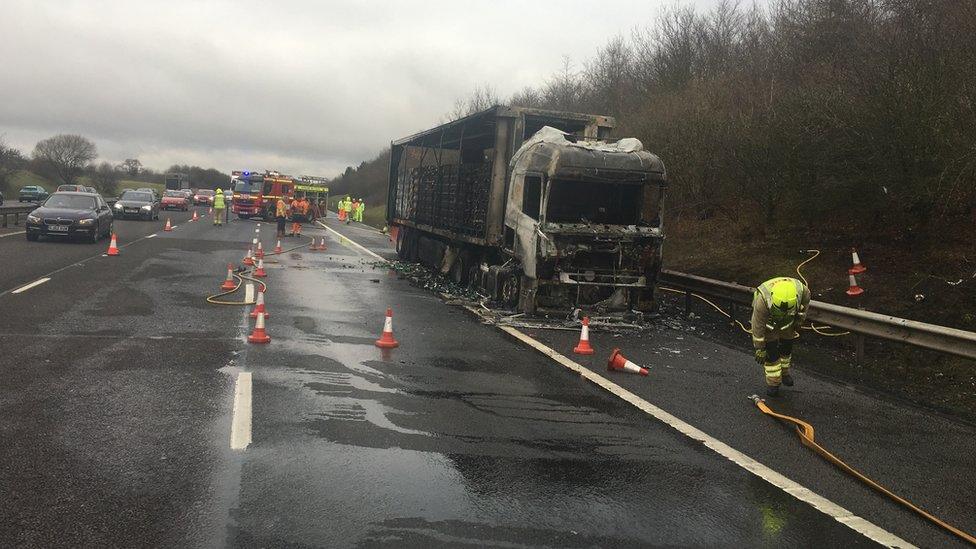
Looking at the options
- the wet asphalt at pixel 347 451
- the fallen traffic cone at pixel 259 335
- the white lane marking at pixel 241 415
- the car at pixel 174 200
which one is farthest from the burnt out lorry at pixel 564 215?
the car at pixel 174 200

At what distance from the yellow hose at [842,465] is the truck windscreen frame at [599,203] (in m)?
5.46

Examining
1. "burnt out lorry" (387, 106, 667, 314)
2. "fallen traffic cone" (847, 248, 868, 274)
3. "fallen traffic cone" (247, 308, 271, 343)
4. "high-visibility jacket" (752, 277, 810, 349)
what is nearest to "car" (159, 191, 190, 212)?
"burnt out lorry" (387, 106, 667, 314)

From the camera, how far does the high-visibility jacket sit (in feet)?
24.7

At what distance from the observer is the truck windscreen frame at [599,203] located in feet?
40.3

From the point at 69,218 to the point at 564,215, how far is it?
52.9ft

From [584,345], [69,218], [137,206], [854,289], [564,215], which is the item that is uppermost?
[564,215]

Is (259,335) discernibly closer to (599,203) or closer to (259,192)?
(599,203)

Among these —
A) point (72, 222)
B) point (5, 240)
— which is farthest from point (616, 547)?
point (5, 240)

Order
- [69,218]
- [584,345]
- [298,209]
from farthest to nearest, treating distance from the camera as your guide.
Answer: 1. [298,209]
2. [69,218]
3. [584,345]

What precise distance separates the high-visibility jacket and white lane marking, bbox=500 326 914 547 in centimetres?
148

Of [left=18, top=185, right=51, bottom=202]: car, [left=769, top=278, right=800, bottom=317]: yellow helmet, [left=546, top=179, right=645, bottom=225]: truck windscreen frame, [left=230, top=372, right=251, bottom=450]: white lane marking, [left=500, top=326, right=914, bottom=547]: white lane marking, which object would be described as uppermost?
[left=546, top=179, right=645, bottom=225]: truck windscreen frame

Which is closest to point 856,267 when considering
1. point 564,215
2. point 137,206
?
point 564,215

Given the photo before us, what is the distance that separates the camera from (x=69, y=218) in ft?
70.7

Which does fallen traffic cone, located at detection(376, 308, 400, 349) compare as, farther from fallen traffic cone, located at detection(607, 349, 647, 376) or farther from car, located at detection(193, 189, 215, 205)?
car, located at detection(193, 189, 215, 205)
